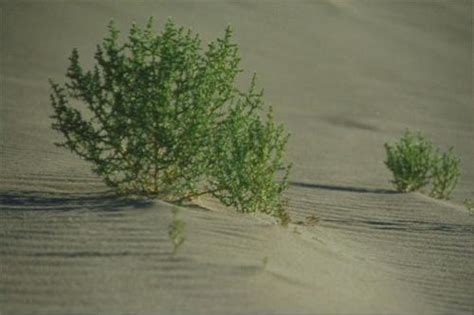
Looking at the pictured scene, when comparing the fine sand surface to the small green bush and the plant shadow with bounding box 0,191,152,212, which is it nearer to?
the plant shadow with bounding box 0,191,152,212

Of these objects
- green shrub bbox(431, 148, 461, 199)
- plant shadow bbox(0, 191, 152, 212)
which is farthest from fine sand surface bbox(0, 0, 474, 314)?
green shrub bbox(431, 148, 461, 199)

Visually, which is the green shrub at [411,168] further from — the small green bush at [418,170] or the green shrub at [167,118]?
the green shrub at [167,118]

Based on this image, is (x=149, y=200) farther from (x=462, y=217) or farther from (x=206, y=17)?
(x=206, y=17)

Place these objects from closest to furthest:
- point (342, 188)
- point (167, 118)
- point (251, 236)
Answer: point (251, 236), point (167, 118), point (342, 188)

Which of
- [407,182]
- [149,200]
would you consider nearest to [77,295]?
[149,200]

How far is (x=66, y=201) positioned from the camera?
535cm

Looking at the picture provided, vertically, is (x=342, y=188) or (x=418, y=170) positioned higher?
(x=418, y=170)

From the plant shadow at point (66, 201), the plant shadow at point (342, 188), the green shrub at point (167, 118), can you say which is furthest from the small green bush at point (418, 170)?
the plant shadow at point (66, 201)

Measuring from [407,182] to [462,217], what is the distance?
136 centimetres

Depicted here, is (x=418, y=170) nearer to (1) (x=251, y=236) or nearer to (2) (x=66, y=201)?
(1) (x=251, y=236)

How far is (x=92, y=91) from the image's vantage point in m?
5.50

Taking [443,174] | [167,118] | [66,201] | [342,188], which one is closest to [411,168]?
[443,174]

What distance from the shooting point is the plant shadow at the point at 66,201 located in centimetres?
506

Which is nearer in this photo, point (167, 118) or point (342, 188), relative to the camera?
point (167, 118)
